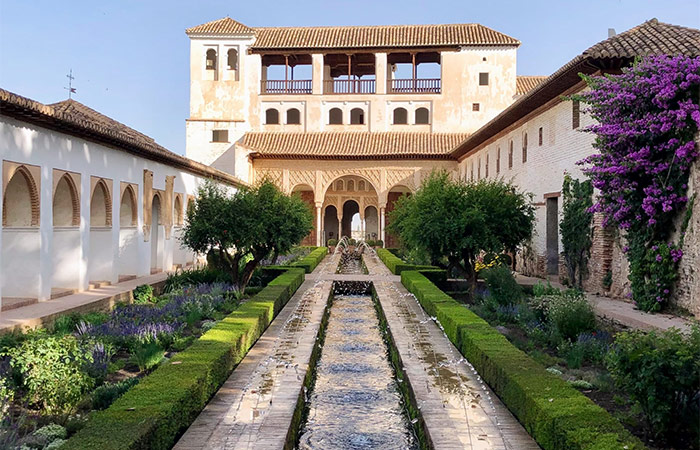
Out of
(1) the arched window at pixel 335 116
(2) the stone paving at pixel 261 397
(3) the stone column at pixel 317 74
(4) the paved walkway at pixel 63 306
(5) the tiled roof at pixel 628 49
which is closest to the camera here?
(2) the stone paving at pixel 261 397

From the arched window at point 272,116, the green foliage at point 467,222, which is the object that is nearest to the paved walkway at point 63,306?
the green foliage at point 467,222

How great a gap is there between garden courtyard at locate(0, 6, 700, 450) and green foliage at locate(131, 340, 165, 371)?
25mm

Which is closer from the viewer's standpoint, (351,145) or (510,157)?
(510,157)

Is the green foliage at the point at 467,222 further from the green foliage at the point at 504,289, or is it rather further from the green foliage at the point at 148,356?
the green foliage at the point at 148,356

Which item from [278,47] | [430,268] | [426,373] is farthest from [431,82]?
[426,373]

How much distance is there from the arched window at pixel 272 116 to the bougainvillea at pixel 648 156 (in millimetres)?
26274

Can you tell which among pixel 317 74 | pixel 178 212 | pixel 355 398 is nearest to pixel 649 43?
pixel 355 398

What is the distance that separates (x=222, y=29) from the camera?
119ft

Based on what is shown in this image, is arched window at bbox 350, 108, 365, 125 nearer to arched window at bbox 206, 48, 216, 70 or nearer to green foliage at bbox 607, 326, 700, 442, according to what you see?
arched window at bbox 206, 48, 216, 70

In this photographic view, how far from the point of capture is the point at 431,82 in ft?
120

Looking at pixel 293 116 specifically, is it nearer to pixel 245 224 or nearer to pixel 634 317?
pixel 245 224

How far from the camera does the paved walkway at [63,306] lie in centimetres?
969

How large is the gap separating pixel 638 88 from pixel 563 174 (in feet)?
19.2

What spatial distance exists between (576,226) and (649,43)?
4359 millimetres
